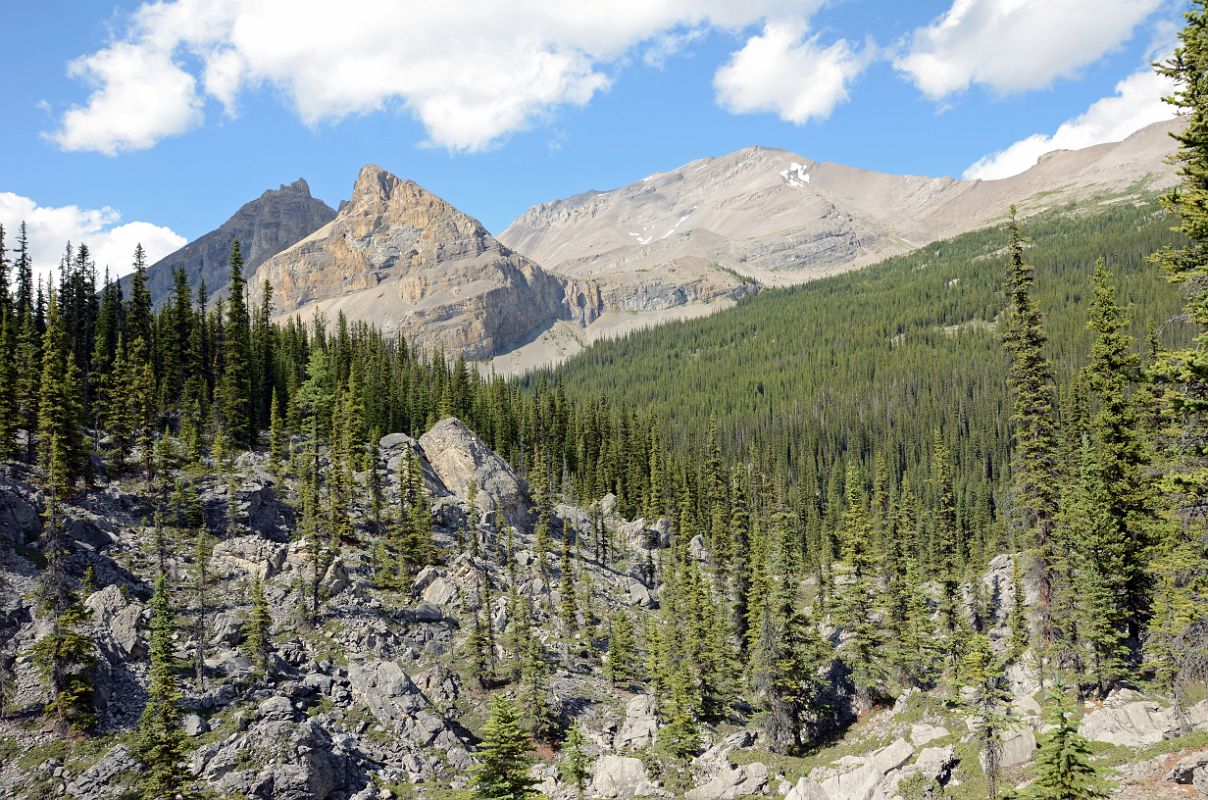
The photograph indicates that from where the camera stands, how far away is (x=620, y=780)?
4353 centimetres

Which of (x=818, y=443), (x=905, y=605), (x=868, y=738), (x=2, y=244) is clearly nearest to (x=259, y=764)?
(x=868, y=738)

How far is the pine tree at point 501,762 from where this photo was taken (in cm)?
2738

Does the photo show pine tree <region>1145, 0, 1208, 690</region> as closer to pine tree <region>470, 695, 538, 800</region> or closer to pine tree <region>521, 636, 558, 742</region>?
pine tree <region>470, 695, 538, 800</region>

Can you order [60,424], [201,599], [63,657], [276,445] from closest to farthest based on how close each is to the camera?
[63,657], [201,599], [60,424], [276,445]

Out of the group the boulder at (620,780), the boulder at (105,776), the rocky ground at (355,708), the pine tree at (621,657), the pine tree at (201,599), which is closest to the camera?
the rocky ground at (355,708)

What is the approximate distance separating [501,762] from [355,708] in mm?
25859

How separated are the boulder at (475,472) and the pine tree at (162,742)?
48.7 meters

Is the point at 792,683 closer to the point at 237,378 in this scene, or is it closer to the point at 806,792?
the point at 806,792

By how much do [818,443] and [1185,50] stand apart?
15629cm

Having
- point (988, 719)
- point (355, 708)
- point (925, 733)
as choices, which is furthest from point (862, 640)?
point (355, 708)

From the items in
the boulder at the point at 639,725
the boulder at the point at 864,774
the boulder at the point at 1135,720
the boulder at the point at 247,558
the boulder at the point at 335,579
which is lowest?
the boulder at the point at 639,725

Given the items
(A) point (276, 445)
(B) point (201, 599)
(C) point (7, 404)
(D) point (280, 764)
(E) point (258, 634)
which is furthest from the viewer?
(A) point (276, 445)

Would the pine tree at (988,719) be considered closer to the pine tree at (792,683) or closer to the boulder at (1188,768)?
the boulder at (1188,768)

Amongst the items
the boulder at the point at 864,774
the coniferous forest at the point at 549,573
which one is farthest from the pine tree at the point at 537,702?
the boulder at the point at 864,774
